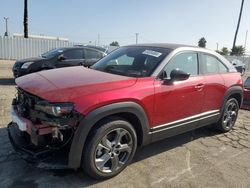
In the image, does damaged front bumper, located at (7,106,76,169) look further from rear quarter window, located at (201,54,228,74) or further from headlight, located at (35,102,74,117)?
rear quarter window, located at (201,54,228,74)

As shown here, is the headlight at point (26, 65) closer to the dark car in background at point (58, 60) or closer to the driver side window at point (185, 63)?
the dark car in background at point (58, 60)

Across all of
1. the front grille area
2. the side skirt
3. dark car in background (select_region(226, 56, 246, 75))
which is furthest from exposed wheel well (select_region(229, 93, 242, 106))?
the front grille area

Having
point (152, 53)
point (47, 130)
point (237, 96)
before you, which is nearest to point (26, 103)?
point (47, 130)

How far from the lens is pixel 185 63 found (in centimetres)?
452

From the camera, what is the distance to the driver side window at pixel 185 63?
13.7 feet

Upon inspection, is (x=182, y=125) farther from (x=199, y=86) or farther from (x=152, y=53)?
(x=152, y=53)

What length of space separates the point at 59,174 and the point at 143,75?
177 cm

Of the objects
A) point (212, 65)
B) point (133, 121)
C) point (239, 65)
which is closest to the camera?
point (133, 121)

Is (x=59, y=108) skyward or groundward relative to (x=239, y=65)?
groundward

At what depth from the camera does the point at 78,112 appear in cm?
306

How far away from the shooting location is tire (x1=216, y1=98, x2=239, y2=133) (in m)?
5.47

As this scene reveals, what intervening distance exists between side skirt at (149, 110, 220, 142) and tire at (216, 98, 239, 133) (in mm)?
304

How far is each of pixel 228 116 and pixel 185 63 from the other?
190cm

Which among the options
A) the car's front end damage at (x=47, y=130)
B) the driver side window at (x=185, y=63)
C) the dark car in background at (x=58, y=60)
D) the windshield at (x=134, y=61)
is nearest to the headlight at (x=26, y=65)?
the dark car in background at (x=58, y=60)
